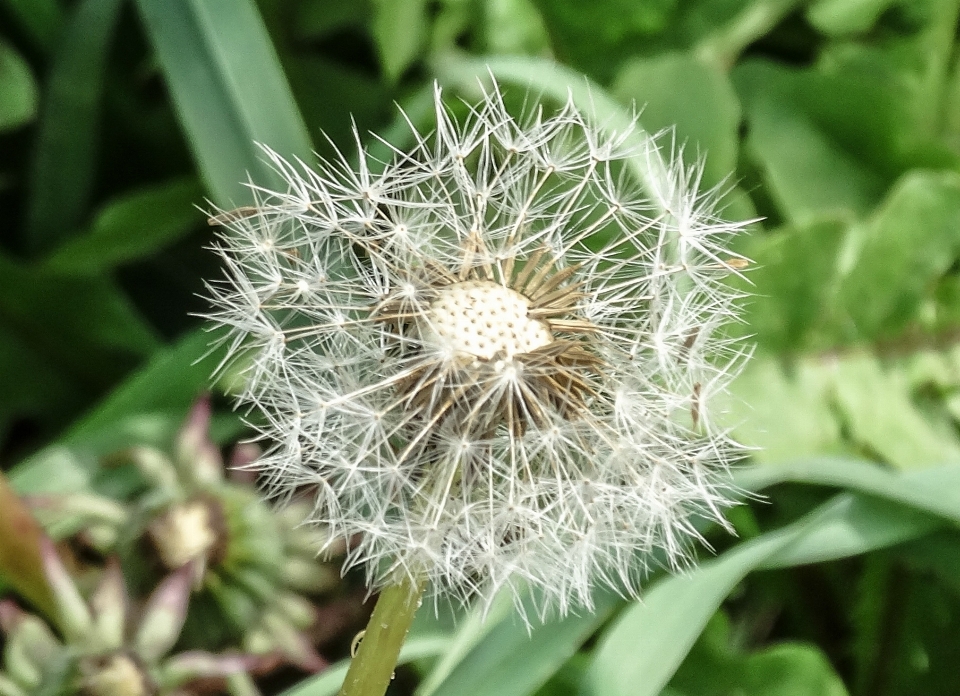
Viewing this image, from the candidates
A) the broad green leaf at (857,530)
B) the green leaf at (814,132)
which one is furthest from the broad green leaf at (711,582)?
the green leaf at (814,132)

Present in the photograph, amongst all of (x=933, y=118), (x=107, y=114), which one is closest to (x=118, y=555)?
Result: (x=107, y=114)

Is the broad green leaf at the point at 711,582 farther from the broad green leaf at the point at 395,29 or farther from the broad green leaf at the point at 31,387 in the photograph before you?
the broad green leaf at the point at 31,387

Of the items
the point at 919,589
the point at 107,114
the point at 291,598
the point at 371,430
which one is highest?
the point at 107,114

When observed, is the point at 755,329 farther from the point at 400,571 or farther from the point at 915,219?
the point at 400,571

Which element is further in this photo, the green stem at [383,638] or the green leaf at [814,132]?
the green leaf at [814,132]

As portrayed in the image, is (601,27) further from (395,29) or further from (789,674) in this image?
(789,674)

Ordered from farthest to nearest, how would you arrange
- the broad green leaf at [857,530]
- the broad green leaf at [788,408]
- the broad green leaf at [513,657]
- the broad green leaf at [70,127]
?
the broad green leaf at [70,127], the broad green leaf at [788,408], the broad green leaf at [857,530], the broad green leaf at [513,657]

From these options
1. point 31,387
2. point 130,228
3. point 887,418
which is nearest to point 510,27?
point 130,228
